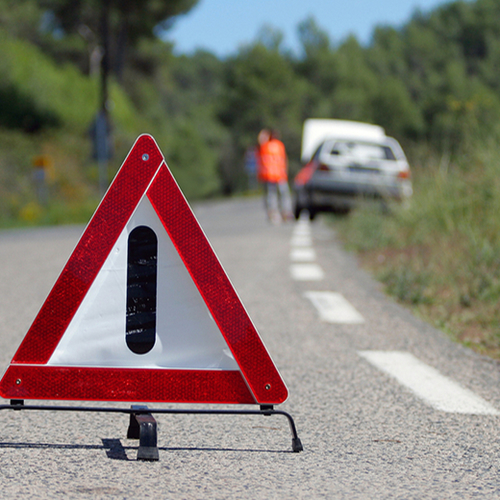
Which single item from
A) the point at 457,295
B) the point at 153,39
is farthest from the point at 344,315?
the point at 153,39

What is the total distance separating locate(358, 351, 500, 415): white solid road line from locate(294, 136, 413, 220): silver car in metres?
9.90

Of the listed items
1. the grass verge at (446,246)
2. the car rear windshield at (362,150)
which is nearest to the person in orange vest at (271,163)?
the car rear windshield at (362,150)

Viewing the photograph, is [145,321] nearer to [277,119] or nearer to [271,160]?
[271,160]

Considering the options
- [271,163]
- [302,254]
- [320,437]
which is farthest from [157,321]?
[271,163]

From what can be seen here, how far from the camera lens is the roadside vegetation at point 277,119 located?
894 cm

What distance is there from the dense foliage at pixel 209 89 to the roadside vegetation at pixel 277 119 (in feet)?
0.27

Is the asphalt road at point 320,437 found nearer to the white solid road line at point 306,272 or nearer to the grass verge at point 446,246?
the grass verge at point 446,246

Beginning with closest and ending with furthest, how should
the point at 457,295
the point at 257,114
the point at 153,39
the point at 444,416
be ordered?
the point at 444,416 < the point at 457,295 < the point at 153,39 < the point at 257,114

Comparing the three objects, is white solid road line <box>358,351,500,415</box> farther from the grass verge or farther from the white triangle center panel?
the white triangle center panel

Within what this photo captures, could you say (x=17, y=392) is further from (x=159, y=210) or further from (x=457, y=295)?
(x=457, y=295)

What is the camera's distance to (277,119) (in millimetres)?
86250

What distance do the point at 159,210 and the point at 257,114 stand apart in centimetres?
8236

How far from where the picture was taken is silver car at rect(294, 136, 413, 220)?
1536 centimetres

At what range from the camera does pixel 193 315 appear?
3244 mm
